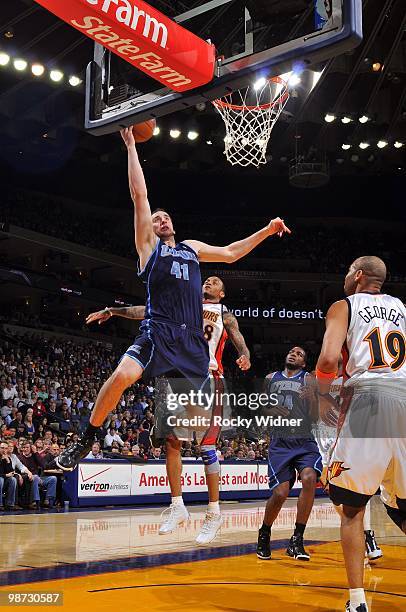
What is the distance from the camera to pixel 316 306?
34.9 m

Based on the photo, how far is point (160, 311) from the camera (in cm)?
559

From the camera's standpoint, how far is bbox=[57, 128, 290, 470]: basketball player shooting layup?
5.24m

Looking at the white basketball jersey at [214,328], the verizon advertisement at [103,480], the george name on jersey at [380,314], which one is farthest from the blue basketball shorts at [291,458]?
the verizon advertisement at [103,480]

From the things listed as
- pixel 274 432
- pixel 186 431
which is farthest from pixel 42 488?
pixel 186 431

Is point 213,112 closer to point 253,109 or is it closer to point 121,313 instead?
point 253,109

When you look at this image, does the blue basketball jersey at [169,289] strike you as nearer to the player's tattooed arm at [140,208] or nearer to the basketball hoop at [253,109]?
the player's tattooed arm at [140,208]

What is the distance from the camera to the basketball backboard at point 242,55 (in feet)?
17.3

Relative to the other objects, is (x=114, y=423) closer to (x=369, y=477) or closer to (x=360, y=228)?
(x=369, y=477)

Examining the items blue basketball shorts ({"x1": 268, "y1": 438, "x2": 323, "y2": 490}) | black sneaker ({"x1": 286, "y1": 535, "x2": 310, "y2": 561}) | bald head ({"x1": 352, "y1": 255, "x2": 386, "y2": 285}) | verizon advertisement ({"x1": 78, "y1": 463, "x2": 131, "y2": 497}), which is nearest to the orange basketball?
bald head ({"x1": 352, "y1": 255, "x2": 386, "y2": 285})

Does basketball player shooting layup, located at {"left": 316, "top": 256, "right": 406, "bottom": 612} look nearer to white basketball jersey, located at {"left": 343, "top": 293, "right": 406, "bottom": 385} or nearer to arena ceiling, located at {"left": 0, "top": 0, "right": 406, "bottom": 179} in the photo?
white basketball jersey, located at {"left": 343, "top": 293, "right": 406, "bottom": 385}

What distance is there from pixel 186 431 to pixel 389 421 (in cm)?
231

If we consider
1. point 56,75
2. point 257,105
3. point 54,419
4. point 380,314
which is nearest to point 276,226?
point 380,314

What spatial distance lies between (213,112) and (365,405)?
1928 centimetres

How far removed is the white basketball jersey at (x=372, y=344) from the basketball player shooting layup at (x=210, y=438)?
6.77 feet
